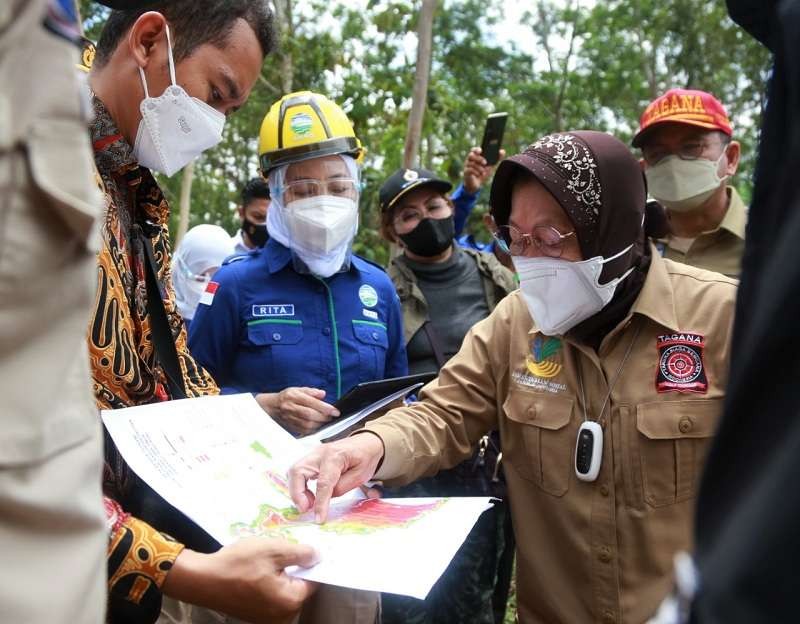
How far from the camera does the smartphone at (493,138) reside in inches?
175

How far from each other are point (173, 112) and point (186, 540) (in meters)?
1.06

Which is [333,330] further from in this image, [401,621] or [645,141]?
[645,141]

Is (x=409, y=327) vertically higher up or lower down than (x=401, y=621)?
higher up

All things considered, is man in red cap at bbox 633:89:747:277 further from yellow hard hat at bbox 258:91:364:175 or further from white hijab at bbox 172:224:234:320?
white hijab at bbox 172:224:234:320

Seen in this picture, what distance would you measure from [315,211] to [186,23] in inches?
41.7

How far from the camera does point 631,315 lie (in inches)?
78.8

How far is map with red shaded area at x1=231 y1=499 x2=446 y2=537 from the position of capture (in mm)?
1616

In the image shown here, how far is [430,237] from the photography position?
3924 millimetres

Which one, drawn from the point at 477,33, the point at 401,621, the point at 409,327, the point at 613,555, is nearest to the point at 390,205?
the point at 409,327

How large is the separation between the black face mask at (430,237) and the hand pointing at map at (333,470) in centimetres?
205

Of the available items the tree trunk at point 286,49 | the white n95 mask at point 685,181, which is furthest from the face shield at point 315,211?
the tree trunk at point 286,49

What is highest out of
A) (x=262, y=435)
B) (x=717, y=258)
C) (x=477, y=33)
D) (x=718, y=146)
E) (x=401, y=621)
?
(x=477, y=33)

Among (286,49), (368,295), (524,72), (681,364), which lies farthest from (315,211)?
(524,72)

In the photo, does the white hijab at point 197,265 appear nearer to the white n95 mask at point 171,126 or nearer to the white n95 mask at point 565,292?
the white n95 mask at point 171,126
